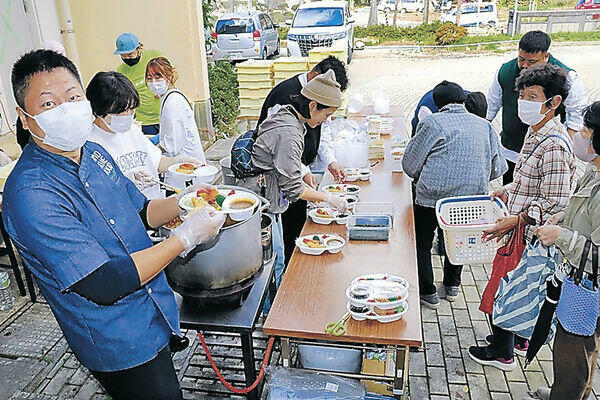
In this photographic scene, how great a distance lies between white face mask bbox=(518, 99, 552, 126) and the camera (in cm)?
287

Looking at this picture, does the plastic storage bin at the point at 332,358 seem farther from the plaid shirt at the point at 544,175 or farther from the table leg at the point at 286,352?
the plaid shirt at the point at 544,175

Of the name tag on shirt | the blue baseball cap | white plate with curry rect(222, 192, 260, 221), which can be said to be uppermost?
the blue baseball cap

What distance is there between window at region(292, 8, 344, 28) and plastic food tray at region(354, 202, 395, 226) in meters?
12.9

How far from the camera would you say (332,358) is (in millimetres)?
2516

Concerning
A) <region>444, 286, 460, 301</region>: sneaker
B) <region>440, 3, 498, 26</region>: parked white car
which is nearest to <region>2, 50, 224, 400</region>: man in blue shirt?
<region>444, 286, 460, 301</region>: sneaker

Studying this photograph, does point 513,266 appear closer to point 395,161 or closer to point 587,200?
point 587,200

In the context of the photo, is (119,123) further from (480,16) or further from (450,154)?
(480,16)

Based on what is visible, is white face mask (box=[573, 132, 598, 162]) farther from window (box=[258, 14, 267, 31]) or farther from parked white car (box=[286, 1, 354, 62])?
window (box=[258, 14, 267, 31])

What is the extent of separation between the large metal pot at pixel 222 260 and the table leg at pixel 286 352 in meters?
0.41

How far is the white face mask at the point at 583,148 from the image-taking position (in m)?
2.32

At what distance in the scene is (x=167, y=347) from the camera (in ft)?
6.57

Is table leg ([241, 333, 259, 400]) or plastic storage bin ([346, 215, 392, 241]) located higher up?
plastic storage bin ([346, 215, 392, 241])

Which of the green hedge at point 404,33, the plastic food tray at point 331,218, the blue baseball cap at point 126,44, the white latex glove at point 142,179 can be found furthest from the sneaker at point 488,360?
the green hedge at point 404,33

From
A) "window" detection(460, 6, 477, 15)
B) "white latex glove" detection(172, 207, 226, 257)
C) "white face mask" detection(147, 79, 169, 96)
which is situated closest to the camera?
"white latex glove" detection(172, 207, 226, 257)
